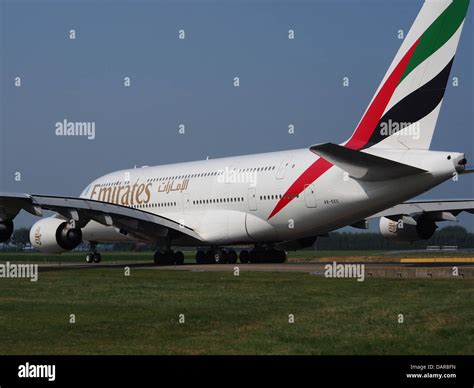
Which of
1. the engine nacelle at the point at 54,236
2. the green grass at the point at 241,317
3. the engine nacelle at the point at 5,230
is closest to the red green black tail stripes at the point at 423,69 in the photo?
the green grass at the point at 241,317

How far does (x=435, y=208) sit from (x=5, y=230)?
2067cm

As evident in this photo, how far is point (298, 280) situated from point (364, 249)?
66.8m

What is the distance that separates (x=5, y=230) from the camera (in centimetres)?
3188

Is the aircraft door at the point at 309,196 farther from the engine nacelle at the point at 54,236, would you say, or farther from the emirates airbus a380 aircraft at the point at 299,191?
the engine nacelle at the point at 54,236

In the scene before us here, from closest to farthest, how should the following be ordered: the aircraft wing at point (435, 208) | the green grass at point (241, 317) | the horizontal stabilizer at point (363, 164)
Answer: the green grass at point (241, 317) < the horizontal stabilizer at point (363, 164) < the aircraft wing at point (435, 208)

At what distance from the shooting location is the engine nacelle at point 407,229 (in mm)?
39750

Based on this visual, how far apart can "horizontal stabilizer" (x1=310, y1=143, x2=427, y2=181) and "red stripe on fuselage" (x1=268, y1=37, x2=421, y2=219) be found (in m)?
2.08

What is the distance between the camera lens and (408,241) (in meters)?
41.2

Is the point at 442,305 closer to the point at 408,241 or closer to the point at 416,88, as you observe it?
the point at 416,88

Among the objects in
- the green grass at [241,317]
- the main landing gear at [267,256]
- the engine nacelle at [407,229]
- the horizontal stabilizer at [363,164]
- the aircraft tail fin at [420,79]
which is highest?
the aircraft tail fin at [420,79]

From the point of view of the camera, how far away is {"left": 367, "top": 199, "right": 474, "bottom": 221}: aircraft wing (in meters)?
40.3

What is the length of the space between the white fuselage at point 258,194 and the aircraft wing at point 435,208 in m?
6.75

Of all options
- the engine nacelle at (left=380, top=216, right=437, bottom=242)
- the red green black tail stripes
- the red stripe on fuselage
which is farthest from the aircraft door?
the engine nacelle at (left=380, top=216, right=437, bottom=242)
